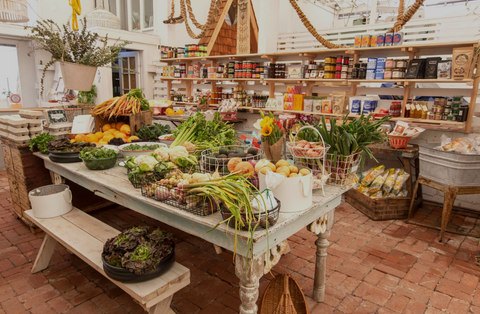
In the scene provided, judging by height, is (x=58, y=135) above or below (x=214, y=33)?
below

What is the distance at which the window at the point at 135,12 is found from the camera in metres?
10.1

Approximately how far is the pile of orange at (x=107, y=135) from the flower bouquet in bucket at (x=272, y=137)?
1.64 m

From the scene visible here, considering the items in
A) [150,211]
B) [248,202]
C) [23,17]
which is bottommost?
[150,211]

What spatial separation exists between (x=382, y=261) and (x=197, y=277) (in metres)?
1.82

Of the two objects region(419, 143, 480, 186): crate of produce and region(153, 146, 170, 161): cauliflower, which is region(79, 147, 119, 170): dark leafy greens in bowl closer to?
region(153, 146, 170, 161): cauliflower

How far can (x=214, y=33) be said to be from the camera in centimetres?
773

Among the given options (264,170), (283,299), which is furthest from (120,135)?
(283,299)

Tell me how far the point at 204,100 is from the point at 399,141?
150 inches

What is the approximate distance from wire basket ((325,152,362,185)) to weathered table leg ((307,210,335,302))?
0.86 ft

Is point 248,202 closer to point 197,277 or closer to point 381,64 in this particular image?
point 197,277

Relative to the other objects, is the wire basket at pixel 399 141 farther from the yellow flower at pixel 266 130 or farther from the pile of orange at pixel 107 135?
the pile of orange at pixel 107 135

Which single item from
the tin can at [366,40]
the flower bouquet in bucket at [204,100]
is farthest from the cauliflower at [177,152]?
the flower bouquet in bucket at [204,100]

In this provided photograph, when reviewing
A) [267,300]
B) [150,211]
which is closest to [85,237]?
[150,211]

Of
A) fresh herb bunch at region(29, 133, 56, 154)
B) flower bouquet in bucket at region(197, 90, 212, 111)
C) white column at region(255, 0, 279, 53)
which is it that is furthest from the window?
fresh herb bunch at region(29, 133, 56, 154)
